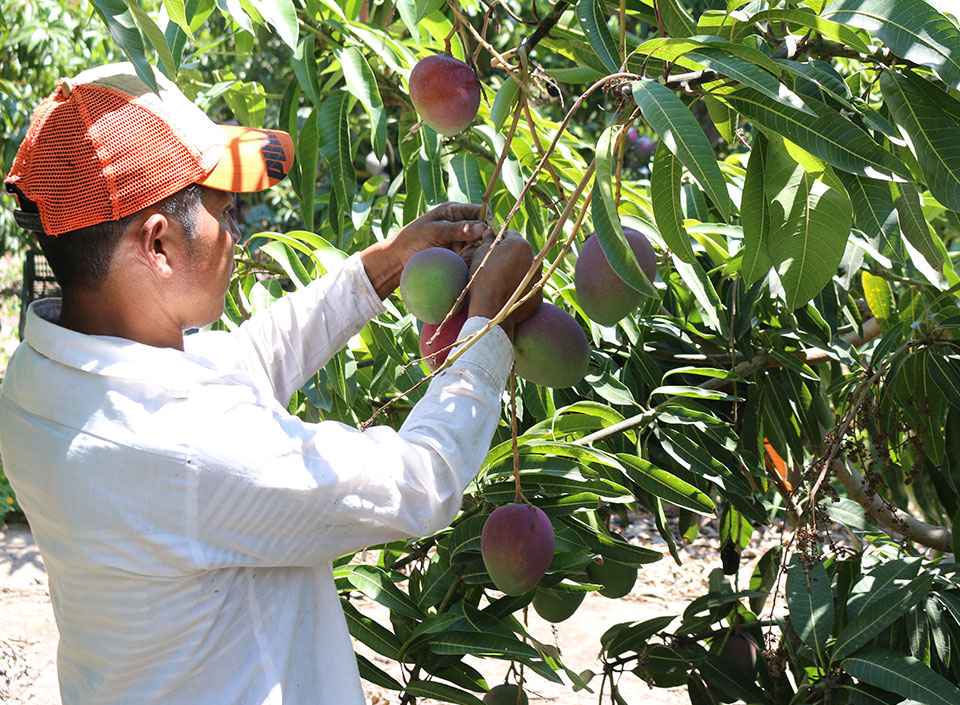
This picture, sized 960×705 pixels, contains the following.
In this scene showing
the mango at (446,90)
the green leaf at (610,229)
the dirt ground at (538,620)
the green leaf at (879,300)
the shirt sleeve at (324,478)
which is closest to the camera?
the green leaf at (610,229)

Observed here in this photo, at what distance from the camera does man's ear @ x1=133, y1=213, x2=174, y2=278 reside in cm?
107

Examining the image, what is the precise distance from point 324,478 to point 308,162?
0.85 m

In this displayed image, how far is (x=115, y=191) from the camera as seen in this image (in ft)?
3.41

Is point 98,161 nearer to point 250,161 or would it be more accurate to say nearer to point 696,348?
point 250,161

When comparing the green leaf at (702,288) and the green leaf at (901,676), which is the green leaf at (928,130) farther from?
the green leaf at (901,676)

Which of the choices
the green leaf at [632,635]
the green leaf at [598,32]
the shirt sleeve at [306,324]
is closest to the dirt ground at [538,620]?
the green leaf at [632,635]

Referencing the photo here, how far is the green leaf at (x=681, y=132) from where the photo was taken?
79cm

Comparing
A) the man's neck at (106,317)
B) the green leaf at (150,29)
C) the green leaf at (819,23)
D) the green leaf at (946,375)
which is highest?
the green leaf at (819,23)

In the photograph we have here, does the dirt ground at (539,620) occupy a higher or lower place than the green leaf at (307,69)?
lower

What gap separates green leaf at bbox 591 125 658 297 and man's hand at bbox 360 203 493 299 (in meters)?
0.41

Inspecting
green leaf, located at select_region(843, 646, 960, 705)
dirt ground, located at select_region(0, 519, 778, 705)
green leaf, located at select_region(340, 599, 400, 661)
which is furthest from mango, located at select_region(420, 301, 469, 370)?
dirt ground, located at select_region(0, 519, 778, 705)

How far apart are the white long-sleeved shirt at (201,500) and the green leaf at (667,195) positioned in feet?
0.72

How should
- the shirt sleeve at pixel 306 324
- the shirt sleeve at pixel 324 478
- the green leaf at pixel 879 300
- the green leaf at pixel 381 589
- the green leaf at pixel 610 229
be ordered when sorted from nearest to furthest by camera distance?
the green leaf at pixel 610 229 → the shirt sleeve at pixel 324 478 → the shirt sleeve at pixel 306 324 → the green leaf at pixel 381 589 → the green leaf at pixel 879 300

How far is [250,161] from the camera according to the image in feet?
3.88
